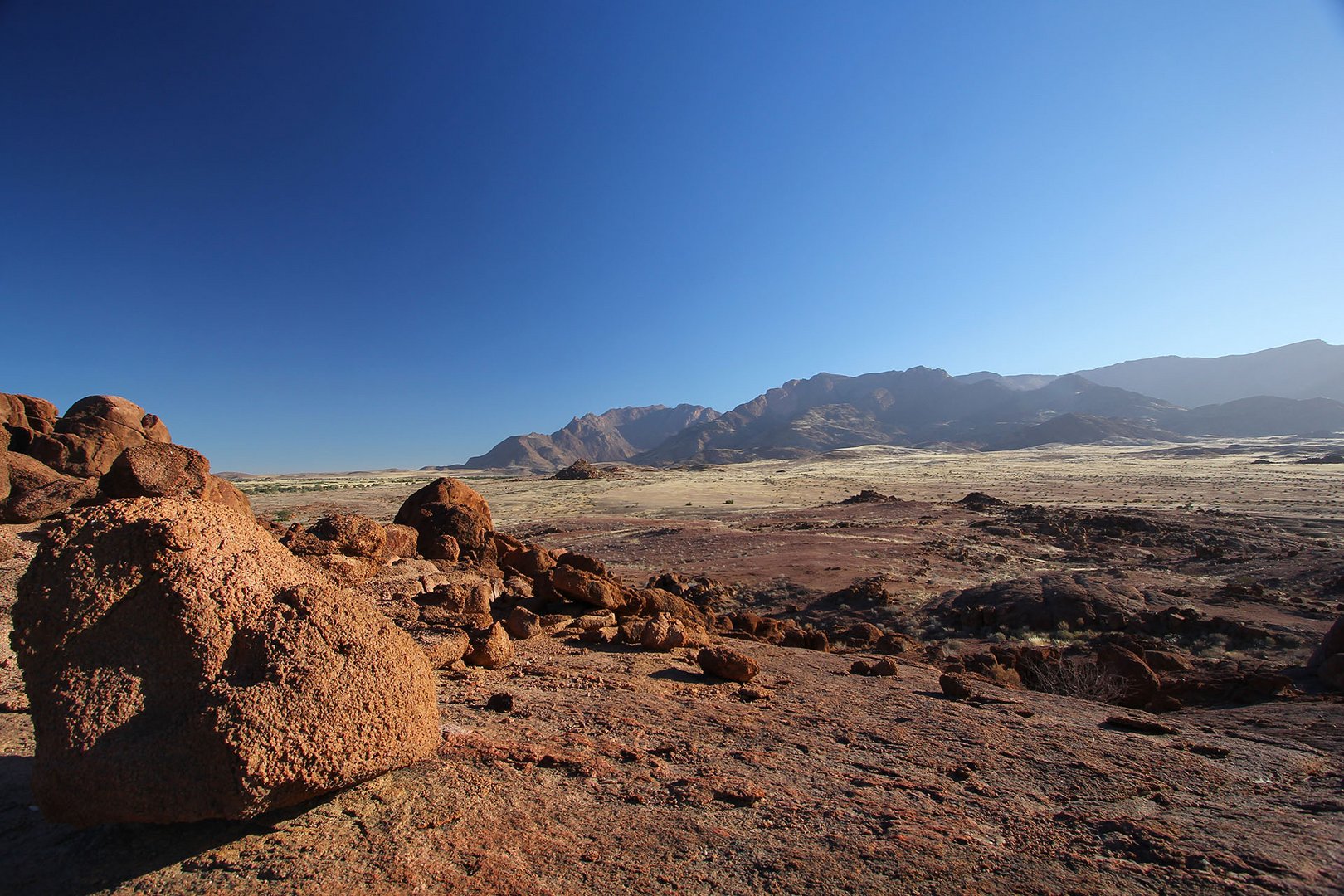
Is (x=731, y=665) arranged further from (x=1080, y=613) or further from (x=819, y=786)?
(x=1080, y=613)

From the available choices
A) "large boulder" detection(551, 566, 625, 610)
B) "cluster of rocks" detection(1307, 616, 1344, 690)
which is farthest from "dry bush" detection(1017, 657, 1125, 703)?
"large boulder" detection(551, 566, 625, 610)

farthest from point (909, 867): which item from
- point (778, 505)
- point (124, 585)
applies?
point (778, 505)

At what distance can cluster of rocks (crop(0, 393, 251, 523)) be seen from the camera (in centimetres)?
917

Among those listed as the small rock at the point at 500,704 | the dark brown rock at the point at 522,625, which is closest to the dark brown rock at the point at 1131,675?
the small rock at the point at 500,704

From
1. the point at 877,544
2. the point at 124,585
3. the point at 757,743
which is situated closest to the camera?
the point at 124,585

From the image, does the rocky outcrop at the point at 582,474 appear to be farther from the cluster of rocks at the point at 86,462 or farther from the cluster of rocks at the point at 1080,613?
the cluster of rocks at the point at 1080,613

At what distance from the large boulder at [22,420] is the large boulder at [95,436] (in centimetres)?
22

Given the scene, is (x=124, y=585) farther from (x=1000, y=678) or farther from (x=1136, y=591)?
(x=1136, y=591)

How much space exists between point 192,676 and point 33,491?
468 inches

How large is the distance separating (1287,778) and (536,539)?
26.3 metres

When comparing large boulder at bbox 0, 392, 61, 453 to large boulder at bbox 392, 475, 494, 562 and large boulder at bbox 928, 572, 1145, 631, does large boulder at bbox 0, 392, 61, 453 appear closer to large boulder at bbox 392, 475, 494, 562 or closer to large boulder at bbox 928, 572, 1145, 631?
large boulder at bbox 392, 475, 494, 562

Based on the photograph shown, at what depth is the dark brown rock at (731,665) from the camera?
6.67 metres

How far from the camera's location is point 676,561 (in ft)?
70.4

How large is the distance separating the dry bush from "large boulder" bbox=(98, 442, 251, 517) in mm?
11758
